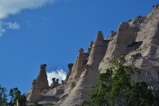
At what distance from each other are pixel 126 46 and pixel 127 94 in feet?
122

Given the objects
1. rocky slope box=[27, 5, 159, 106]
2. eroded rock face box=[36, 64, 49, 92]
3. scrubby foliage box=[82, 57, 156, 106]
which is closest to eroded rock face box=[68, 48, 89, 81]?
rocky slope box=[27, 5, 159, 106]

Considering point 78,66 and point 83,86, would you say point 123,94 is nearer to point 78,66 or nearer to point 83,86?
point 83,86

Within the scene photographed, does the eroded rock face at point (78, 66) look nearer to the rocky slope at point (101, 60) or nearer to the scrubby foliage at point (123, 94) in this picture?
the rocky slope at point (101, 60)

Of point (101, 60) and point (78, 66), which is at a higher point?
point (78, 66)

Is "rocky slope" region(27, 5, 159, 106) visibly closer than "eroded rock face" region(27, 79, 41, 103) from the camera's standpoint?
Yes

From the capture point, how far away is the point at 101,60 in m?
76.5

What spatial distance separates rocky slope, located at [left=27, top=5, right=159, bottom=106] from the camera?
59.7m

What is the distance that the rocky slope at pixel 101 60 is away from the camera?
5969cm

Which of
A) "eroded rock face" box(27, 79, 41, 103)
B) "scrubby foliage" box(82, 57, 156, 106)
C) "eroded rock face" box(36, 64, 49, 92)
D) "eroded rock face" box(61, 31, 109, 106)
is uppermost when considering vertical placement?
"eroded rock face" box(36, 64, 49, 92)

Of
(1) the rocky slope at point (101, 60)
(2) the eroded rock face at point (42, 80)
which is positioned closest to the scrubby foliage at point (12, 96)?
(1) the rocky slope at point (101, 60)

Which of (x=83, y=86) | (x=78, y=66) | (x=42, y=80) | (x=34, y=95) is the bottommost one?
(x=83, y=86)

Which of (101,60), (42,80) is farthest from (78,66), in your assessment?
(42,80)

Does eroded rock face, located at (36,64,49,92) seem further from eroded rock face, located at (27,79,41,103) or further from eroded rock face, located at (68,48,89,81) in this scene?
eroded rock face, located at (27,79,41,103)

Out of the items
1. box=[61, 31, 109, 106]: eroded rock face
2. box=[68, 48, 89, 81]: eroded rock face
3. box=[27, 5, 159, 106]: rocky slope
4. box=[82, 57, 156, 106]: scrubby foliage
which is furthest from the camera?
box=[68, 48, 89, 81]: eroded rock face
